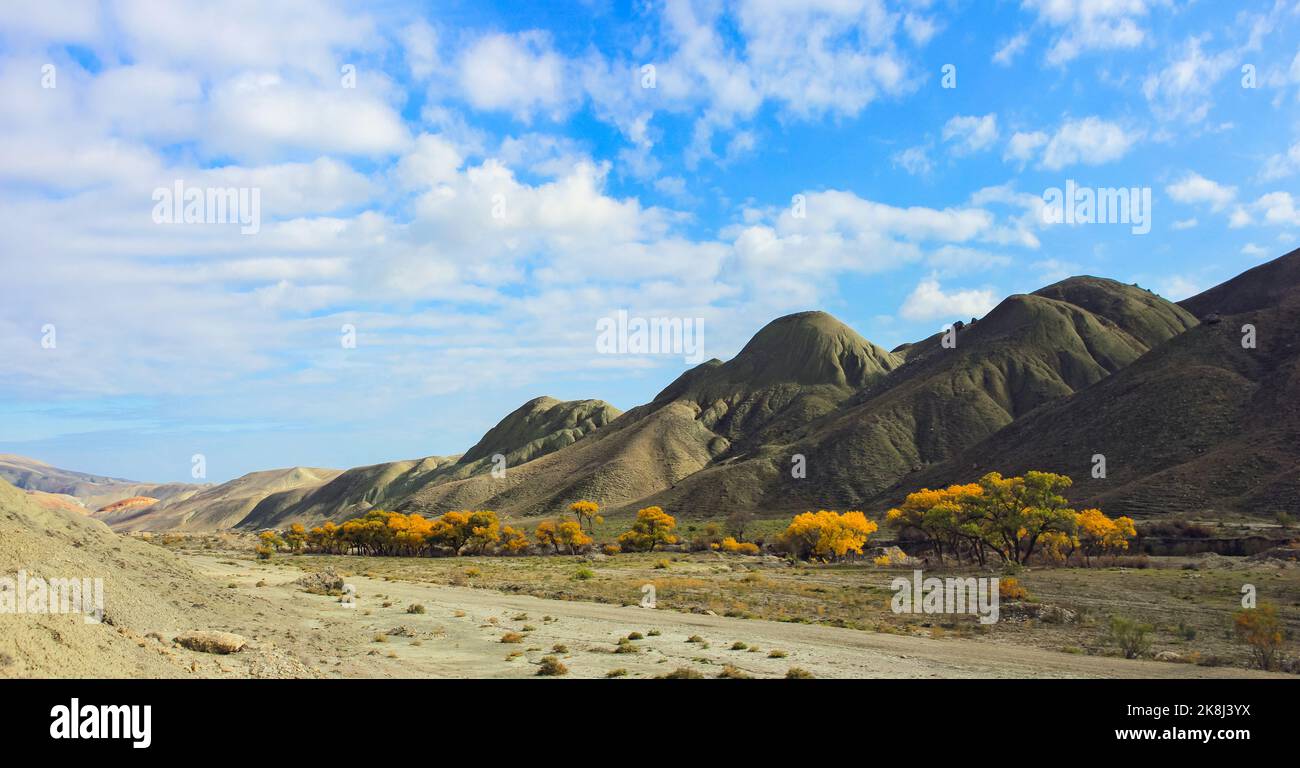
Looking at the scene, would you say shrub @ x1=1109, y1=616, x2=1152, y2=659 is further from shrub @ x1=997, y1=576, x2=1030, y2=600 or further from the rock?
the rock

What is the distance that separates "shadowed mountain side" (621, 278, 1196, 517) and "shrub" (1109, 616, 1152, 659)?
86.6m

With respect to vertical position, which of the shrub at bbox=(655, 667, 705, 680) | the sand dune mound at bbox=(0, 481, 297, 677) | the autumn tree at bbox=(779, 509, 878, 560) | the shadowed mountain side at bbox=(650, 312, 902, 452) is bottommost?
the autumn tree at bbox=(779, 509, 878, 560)

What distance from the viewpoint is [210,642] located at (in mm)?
16062

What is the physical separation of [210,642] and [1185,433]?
9676 centimetres

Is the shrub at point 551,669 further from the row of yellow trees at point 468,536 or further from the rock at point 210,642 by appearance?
the row of yellow trees at point 468,536

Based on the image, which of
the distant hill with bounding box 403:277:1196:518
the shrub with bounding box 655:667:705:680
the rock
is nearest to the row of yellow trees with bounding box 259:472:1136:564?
the distant hill with bounding box 403:277:1196:518

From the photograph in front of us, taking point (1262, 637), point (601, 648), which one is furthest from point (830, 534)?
point (601, 648)

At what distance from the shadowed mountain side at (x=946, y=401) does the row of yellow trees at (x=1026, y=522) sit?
49667 millimetres

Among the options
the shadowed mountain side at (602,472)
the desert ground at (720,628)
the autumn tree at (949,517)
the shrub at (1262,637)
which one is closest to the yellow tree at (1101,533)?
the desert ground at (720,628)

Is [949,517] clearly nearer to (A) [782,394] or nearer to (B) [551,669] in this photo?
(B) [551,669]

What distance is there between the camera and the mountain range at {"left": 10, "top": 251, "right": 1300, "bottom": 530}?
3100 inches

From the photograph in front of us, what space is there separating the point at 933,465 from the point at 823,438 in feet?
81.5
